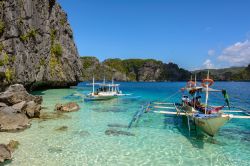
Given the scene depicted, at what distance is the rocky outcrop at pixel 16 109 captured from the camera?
66.9 ft

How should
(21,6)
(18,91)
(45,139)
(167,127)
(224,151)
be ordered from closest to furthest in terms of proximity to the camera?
1. (224,151)
2. (45,139)
3. (167,127)
4. (18,91)
5. (21,6)

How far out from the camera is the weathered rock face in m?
37.8

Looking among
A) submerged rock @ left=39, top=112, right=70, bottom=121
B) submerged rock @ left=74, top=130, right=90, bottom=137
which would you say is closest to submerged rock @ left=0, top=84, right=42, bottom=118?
submerged rock @ left=39, top=112, right=70, bottom=121

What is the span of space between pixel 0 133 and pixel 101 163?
9115 mm

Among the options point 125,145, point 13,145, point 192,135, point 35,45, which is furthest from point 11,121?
point 35,45

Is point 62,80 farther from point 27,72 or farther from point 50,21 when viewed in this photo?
point 27,72

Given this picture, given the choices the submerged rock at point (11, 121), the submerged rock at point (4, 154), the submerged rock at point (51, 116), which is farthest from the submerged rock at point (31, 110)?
the submerged rock at point (4, 154)

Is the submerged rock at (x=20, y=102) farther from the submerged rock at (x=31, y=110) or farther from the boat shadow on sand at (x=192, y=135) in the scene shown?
the boat shadow on sand at (x=192, y=135)

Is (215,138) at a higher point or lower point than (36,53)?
lower

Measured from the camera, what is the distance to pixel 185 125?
23.9 m

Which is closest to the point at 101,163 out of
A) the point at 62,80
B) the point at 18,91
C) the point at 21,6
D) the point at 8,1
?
the point at 18,91

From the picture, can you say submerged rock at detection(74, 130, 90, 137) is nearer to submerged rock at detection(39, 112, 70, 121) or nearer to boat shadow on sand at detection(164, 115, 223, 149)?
submerged rock at detection(39, 112, 70, 121)

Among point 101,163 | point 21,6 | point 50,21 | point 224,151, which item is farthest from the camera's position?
point 50,21

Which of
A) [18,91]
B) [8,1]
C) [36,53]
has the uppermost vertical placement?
[8,1]
